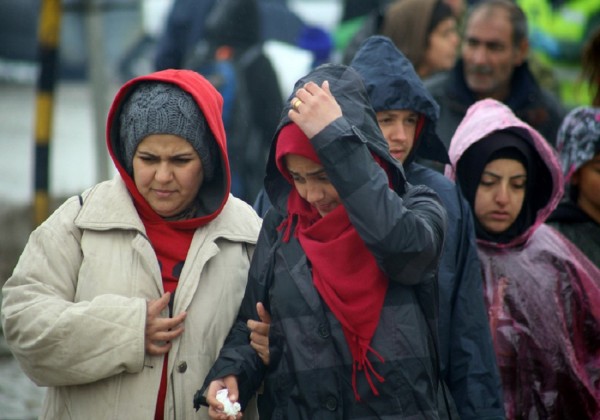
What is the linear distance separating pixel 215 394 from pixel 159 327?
32 cm

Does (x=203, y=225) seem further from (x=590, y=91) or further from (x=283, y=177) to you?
(x=590, y=91)

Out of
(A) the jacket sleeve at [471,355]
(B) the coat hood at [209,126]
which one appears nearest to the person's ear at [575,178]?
(A) the jacket sleeve at [471,355]

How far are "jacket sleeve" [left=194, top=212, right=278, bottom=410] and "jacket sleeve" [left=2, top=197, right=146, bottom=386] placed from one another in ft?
0.89

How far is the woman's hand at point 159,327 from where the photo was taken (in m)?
3.95

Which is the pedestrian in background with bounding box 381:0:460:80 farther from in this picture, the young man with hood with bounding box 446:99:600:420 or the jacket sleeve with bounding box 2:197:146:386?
the jacket sleeve with bounding box 2:197:146:386

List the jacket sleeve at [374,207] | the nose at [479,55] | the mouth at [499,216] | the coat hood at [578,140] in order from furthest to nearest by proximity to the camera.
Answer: the nose at [479,55]
the coat hood at [578,140]
the mouth at [499,216]
the jacket sleeve at [374,207]

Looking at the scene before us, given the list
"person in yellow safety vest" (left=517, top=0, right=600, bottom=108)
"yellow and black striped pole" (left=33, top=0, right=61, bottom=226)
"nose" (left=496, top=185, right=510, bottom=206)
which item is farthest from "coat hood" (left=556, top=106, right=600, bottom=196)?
"person in yellow safety vest" (left=517, top=0, right=600, bottom=108)

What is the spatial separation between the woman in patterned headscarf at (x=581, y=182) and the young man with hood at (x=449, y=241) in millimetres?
991

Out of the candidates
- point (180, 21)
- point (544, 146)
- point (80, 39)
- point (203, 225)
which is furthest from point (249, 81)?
point (80, 39)

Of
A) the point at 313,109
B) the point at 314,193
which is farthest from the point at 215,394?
the point at 313,109

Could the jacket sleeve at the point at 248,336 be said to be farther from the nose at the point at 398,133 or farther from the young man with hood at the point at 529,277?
the young man with hood at the point at 529,277

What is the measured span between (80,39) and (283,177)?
14176mm

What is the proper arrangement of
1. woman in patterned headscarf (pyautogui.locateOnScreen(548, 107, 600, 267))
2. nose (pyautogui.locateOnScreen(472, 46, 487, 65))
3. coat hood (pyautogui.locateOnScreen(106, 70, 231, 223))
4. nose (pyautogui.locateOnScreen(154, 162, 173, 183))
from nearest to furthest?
nose (pyautogui.locateOnScreen(154, 162, 173, 183)) → coat hood (pyautogui.locateOnScreen(106, 70, 231, 223)) → woman in patterned headscarf (pyautogui.locateOnScreen(548, 107, 600, 267)) → nose (pyautogui.locateOnScreen(472, 46, 487, 65))

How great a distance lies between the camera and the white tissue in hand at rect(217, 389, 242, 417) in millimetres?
3742
